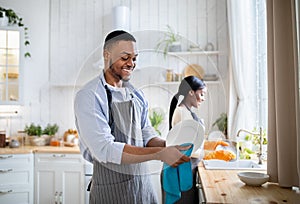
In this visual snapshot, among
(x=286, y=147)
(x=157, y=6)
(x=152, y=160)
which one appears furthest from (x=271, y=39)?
(x=157, y=6)

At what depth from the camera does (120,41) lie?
3.68 feet

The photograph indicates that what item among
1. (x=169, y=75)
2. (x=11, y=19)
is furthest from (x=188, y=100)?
(x=11, y=19)

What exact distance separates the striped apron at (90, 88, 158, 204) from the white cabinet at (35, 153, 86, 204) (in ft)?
5.17

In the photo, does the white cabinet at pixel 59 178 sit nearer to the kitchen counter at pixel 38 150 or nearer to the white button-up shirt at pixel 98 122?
the kitchen counter at pixel 38 150

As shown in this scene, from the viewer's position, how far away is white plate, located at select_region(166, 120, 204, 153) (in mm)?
1083

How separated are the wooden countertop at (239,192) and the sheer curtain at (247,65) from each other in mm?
1113

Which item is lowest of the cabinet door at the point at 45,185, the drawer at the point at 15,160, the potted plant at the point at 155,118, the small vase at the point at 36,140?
the cabinet door at the point at 45,185

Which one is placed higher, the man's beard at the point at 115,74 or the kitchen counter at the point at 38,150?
the man's beard at the point at 115,74

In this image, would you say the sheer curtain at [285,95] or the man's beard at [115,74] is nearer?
the man's beard at [115,74]

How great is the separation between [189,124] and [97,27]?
2.56 meters

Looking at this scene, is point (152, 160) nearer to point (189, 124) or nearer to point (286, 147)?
point (189, 124)

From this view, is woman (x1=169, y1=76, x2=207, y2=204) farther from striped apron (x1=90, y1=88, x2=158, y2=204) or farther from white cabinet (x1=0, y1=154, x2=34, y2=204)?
white cabinet (x1=0, y1=154, x2=34, y2=204)

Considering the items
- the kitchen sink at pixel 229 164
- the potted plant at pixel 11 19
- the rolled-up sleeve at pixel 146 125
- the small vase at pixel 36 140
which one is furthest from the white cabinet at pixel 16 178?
the rolled-up sleeve at pixel 146 125

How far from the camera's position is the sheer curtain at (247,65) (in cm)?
270
